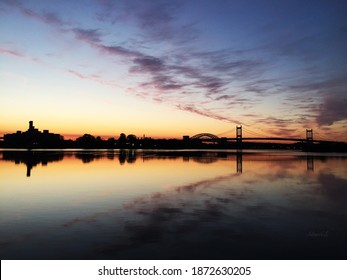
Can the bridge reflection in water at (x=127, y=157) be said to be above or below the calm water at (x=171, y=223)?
above

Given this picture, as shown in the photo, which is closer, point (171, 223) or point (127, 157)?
point (171, 223)

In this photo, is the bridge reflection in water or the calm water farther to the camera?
the bridge reflection in water

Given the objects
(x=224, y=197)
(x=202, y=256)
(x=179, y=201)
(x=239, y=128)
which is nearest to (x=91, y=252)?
(x=202, y=256)

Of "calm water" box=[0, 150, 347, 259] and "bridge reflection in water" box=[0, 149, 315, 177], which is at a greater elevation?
"bridge reflection in water" box=[0, 149, 315, 177]

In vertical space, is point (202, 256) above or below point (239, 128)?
below

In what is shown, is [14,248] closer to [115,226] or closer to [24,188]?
[115,226]

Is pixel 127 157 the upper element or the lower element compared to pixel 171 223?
upper

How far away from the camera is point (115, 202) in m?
14.7

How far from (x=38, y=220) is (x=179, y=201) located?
632cm

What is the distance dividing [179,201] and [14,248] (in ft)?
27.1

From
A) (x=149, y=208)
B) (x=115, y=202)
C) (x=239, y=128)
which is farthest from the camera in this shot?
(x=239, y=128)

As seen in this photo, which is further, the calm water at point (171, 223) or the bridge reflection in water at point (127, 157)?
the bridge reflection in water at point (127, 157)
